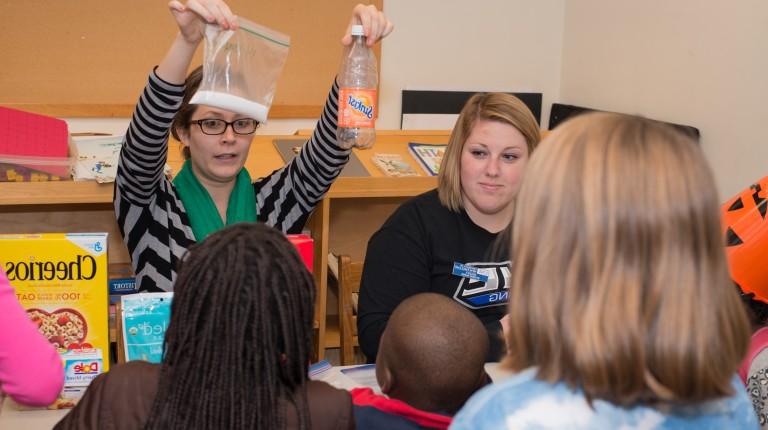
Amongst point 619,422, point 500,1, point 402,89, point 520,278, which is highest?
point 500,1

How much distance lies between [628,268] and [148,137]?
1.31m

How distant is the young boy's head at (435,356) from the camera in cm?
136

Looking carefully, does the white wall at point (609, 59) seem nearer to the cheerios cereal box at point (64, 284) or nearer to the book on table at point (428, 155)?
the book on table at point (428, 155)

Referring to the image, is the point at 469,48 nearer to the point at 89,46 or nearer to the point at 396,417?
the point at 89,46

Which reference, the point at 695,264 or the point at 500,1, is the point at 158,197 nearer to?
the point at 695,264

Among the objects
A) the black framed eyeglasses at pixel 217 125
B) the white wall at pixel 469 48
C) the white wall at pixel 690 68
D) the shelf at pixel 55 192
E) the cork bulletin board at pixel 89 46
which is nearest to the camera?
the black framed eyeglasses at pixel 217 125

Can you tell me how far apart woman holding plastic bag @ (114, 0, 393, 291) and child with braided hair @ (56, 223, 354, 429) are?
0.80 metres

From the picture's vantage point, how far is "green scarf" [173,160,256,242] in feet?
6.91

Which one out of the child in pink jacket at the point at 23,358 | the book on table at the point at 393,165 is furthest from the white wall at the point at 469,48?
the child in pink jacket at the point at 23,358

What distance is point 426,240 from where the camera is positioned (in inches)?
81.7

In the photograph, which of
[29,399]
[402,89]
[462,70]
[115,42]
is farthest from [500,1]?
[29,399]

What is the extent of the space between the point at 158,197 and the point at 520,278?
137cm

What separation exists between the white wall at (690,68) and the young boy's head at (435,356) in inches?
77.6

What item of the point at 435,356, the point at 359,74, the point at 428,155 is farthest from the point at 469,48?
the point at 435,356
